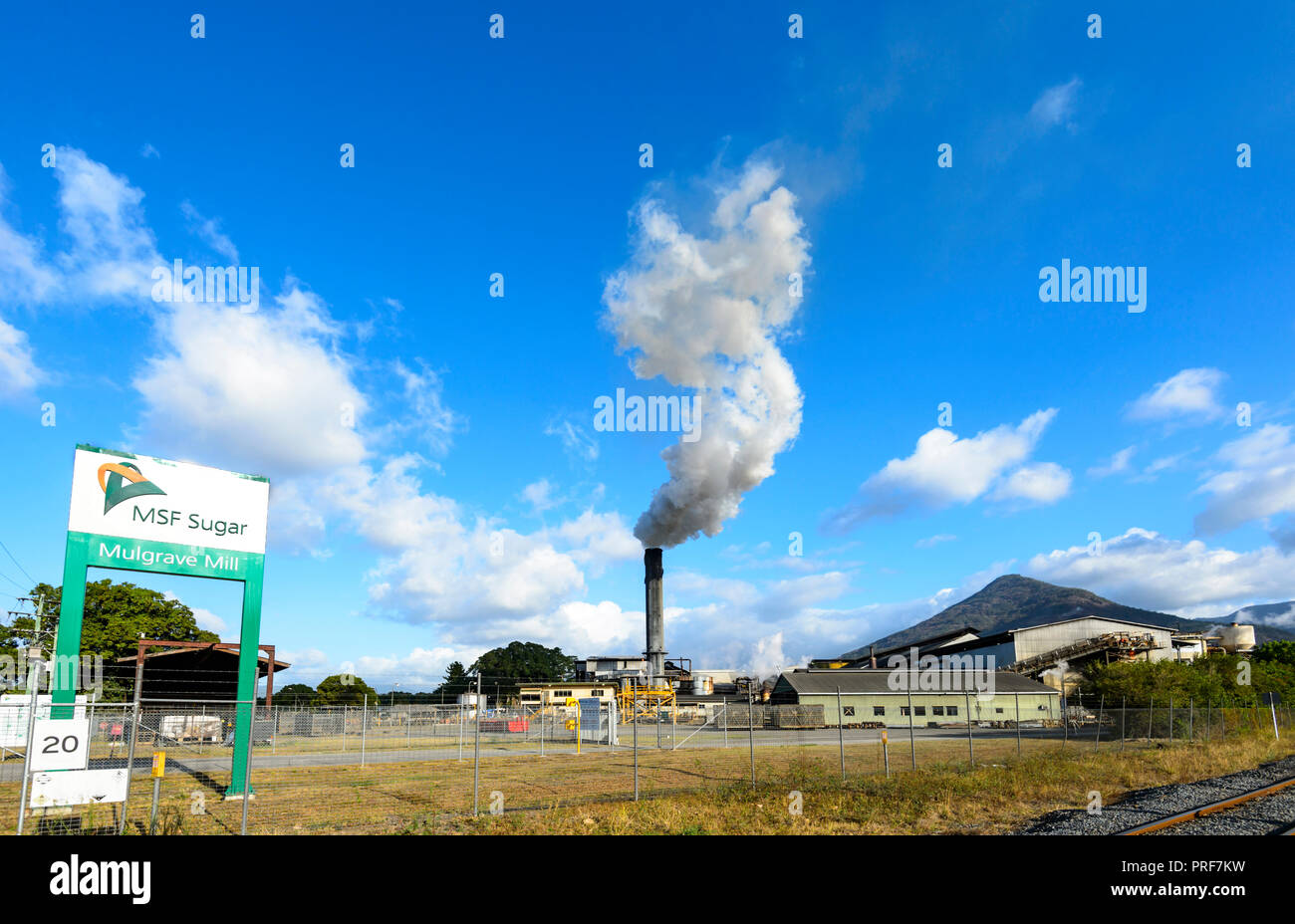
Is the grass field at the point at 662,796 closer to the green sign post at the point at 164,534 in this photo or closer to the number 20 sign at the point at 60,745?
the number 20 sign at the point at 60,745

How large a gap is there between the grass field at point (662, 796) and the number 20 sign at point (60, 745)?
6.50 feet

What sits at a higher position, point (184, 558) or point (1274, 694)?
point (184, 558)

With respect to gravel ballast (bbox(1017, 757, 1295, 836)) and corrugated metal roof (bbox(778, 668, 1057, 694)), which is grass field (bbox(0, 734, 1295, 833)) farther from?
corrugated metal roof (bbox(778, 668, 1057, 694))

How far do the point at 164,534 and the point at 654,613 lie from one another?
196 feet

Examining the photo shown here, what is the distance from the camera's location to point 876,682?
64312mm

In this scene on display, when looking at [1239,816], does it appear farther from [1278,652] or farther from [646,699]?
[1278,652]

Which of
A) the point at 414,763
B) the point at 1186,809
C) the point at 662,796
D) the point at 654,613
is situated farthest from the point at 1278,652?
the point at 662,796

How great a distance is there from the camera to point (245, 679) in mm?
19344

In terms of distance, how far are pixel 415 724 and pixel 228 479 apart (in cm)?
2835

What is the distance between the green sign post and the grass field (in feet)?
8.04

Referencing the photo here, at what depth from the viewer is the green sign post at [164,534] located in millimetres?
17094
